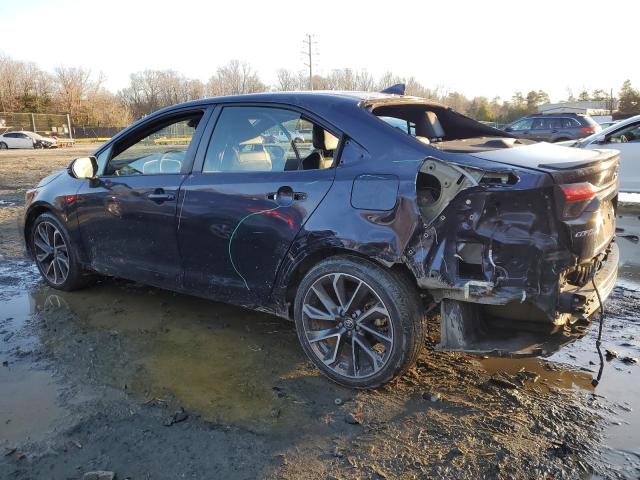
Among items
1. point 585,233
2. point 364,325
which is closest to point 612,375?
point 585,233

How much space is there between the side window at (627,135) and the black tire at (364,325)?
7982 mm

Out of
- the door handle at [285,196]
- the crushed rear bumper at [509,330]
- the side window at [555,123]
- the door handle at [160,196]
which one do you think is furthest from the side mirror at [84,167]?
the side window at [555,123]

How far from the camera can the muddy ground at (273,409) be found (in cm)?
244

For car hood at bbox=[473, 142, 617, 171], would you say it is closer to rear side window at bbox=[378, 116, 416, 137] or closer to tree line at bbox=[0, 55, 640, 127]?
rear side window at bbox=[378, 116, 416, 137]

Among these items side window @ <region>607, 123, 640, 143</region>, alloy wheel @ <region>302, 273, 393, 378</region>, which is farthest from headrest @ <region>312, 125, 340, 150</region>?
side window @ <region>607, 123, 640, 143</region>

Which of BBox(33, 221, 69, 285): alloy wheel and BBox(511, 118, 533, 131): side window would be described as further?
BBox(511, 118, 533, 131): side window

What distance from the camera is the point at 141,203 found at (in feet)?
12.9

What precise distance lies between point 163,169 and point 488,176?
2.47m

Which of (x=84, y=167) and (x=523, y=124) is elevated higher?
(x=523, y=124)

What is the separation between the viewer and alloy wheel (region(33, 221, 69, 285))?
473cm

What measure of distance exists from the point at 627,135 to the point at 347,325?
326 inches

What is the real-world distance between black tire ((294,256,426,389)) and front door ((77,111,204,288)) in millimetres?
1212

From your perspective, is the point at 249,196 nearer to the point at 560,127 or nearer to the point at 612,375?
the point at 612,375

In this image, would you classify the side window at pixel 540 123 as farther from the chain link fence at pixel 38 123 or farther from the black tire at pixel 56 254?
the chain link fence at pixel 38 123
